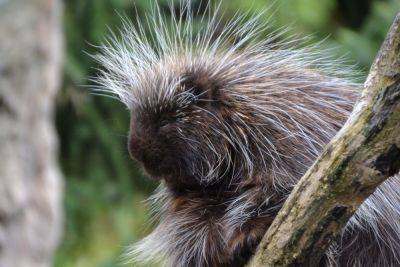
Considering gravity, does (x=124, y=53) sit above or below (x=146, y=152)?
above

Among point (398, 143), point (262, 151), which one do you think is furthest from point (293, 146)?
point (398, 143)

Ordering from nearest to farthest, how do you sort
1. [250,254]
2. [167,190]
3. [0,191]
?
[0,191] → [250,254] → [167,190]

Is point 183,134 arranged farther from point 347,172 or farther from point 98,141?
point 98,141

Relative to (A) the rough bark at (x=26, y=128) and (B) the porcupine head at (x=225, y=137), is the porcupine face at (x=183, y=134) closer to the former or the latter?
(B) the porcupine head at (x=225, y=137)

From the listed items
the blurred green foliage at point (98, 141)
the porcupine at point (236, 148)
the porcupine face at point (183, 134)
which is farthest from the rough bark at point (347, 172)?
the blurred green foliage at point (98, 141)

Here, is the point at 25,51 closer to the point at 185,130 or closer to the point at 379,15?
the point at 185,130

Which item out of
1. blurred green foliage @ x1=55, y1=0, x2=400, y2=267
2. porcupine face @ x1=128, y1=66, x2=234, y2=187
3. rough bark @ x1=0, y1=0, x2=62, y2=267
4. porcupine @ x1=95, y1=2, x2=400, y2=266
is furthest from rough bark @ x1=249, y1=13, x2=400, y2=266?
blurred green foliage @ x1=55, y1=0, x2=400, y2=267
